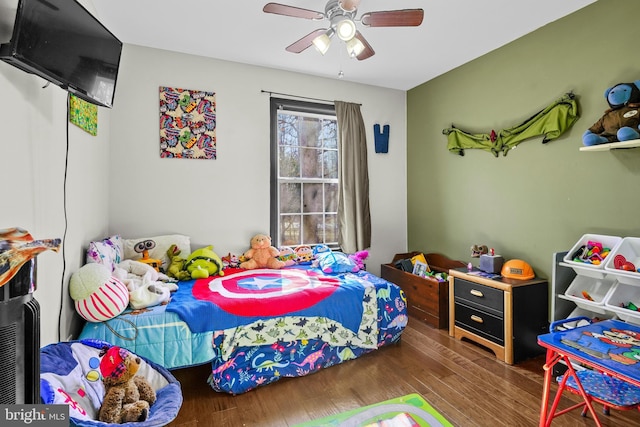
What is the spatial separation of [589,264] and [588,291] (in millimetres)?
276

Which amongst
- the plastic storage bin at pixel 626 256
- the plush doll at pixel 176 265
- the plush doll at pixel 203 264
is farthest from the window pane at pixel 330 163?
the plastic storage bin at pixel 626 256

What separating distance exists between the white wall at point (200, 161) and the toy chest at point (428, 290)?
1.54 metres

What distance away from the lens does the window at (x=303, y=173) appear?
11.6ft

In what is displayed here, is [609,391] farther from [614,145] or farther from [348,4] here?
[348,4]

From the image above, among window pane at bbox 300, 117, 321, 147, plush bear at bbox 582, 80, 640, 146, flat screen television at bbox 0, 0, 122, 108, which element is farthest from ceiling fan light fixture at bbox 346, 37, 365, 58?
plush bear at bbox 582, 80, 640, 146

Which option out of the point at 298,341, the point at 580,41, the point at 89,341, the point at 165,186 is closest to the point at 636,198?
the point at 580,41

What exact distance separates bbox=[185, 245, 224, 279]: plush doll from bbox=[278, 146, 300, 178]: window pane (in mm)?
1169

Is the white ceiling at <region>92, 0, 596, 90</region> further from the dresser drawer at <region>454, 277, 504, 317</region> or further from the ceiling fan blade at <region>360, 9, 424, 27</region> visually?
the dresser drawer at <region>454, 277, 504, 317</region>

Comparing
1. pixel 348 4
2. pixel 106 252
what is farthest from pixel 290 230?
pixel 348 4

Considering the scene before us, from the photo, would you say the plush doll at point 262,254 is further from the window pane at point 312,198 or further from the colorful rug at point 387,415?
the colorful rug at point 387,415

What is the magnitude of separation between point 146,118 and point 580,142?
354cm

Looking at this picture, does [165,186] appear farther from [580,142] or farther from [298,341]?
[580,142]

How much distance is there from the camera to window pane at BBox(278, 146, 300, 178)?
362 cm

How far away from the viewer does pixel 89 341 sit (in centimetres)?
141
